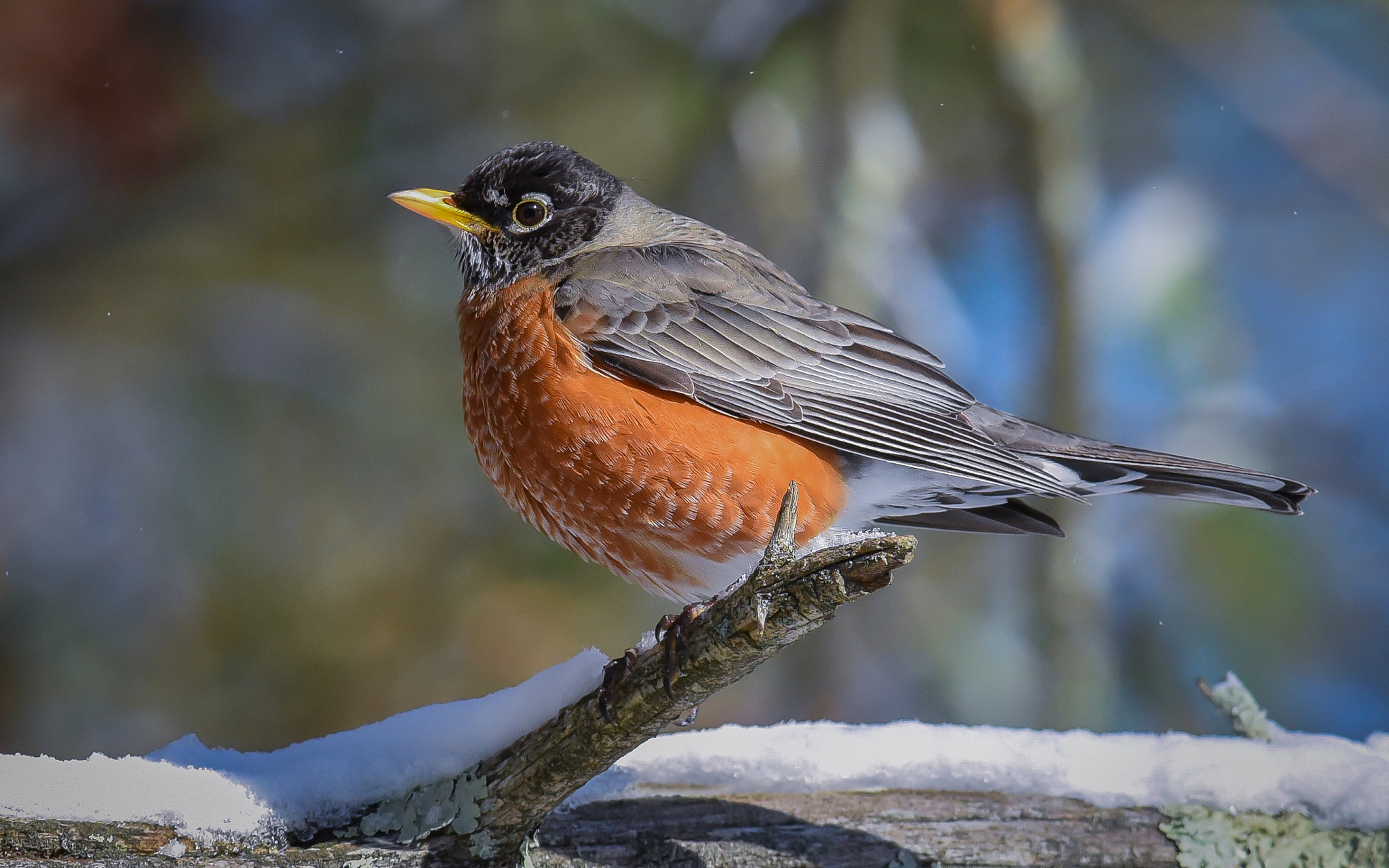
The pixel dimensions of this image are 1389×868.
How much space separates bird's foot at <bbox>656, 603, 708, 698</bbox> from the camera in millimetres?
2049

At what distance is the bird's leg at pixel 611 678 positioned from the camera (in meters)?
2.18

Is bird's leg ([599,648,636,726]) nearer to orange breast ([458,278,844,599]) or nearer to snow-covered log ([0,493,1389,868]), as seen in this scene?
snow-covered log ([0,493,1389,868])

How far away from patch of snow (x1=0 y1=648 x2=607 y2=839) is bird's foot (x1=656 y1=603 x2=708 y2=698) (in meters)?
0.32

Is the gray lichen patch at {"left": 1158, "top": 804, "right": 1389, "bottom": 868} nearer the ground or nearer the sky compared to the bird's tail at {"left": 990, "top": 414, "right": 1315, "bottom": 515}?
nearer the ground

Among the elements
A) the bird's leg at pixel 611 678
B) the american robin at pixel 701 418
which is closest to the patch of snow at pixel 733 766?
the bird's leg at pixel 611 678

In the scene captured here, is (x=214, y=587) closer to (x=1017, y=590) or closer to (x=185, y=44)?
(x=185, y=44)

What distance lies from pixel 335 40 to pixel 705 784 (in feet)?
15.2

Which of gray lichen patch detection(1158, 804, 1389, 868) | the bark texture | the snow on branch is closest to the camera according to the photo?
the snow on branch

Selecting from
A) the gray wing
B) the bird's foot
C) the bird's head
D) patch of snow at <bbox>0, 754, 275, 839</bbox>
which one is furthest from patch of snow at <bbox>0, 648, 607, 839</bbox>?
the bird's head

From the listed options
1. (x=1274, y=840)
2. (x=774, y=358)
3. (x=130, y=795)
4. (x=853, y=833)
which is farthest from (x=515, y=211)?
(x=1274, y=840)

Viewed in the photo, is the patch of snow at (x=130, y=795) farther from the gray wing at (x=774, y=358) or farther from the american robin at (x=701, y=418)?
the gray wing at (x=774, y=358)

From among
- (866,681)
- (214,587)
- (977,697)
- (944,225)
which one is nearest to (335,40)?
(214,587)

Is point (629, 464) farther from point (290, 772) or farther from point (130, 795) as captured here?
point (130, 795)

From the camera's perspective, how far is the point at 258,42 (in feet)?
18.4
